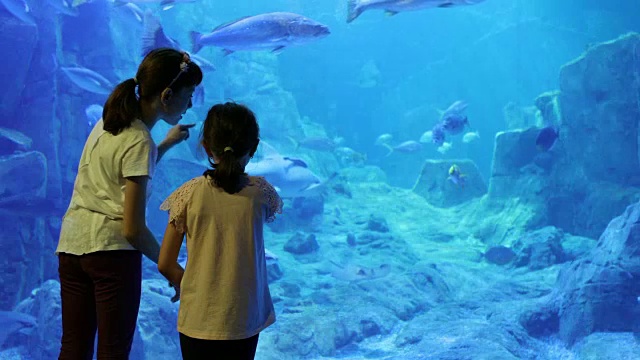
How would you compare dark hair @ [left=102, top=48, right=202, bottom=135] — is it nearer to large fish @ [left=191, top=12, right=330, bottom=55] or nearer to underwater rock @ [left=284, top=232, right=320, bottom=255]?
large fish @ [left=191, top=12, right=330, bottom=55]

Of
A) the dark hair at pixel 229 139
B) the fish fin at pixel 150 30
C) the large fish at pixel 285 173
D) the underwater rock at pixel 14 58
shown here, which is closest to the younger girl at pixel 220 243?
the dark hair at pixel 229 139

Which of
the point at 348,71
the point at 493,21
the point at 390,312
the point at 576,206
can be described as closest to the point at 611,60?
Result: the point at 576,206

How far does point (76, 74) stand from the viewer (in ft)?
23.7

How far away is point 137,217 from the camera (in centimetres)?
169

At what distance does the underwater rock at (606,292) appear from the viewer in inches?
221

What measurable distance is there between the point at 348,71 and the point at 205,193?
134 ft

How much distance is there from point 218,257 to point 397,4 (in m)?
3.80

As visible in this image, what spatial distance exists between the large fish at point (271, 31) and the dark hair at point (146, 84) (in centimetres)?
296

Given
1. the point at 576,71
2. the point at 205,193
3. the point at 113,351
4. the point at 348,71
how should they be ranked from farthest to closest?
1. the point at 348,71
2. the point at 576,71
3. the point at 113,351
4. the point at 205,193

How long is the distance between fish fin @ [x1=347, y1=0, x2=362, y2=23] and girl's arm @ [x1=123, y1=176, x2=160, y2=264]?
3.79 m

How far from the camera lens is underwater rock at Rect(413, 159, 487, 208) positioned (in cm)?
1648

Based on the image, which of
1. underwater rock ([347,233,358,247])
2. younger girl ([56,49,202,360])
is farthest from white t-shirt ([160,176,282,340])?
underwater rock ([347,233,358,247])

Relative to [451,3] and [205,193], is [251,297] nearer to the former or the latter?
[205,193]

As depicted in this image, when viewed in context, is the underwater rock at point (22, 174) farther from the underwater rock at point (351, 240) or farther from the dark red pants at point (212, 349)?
the underwater rock at point (351, 240)
